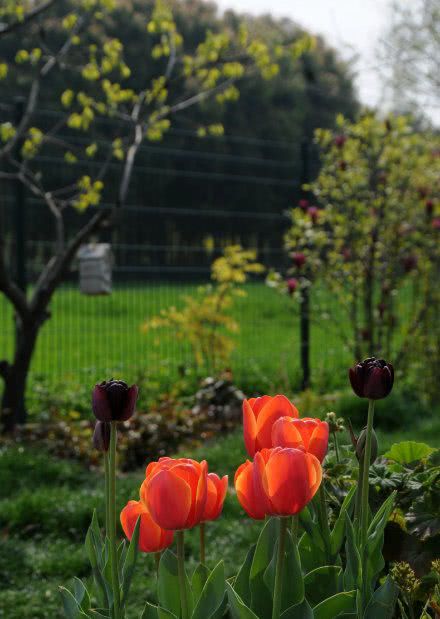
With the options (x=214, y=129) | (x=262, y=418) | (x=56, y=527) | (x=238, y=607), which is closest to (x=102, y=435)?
(x=262, y=418)

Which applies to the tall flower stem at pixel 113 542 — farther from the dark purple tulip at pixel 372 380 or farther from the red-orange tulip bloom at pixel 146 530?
the dark purple tulip at pixel 372 380

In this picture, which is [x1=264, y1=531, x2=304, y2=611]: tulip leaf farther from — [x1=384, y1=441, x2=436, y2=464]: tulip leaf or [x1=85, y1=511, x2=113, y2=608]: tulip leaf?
[x1=384, y1=441, x2=436, y2=464]: tulip leaf

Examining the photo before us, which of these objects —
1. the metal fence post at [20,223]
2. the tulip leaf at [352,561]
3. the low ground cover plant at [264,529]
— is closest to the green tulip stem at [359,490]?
the low ground cover plant at [264,529]

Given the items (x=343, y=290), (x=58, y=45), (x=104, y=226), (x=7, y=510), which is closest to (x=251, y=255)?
(x=343, y=290)

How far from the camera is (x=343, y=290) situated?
22.5 feet

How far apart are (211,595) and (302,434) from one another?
269mm

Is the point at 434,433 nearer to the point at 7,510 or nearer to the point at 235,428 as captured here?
the point at 235,428

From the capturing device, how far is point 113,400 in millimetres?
1307

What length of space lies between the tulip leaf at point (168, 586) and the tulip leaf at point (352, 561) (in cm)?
27

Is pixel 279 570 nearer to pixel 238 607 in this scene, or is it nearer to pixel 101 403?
pixel 238 607

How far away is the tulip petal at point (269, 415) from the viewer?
1.42 metres

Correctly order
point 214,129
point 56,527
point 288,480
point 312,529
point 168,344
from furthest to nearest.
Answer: point 168,344
point 214,129
point 56,527
point 312,529
point 288,480

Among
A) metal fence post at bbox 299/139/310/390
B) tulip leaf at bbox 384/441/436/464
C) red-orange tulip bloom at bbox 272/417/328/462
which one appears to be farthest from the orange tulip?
metal fence post at bbox 299/139/310/390

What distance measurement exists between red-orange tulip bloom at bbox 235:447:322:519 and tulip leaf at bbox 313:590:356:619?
0.59 feet
